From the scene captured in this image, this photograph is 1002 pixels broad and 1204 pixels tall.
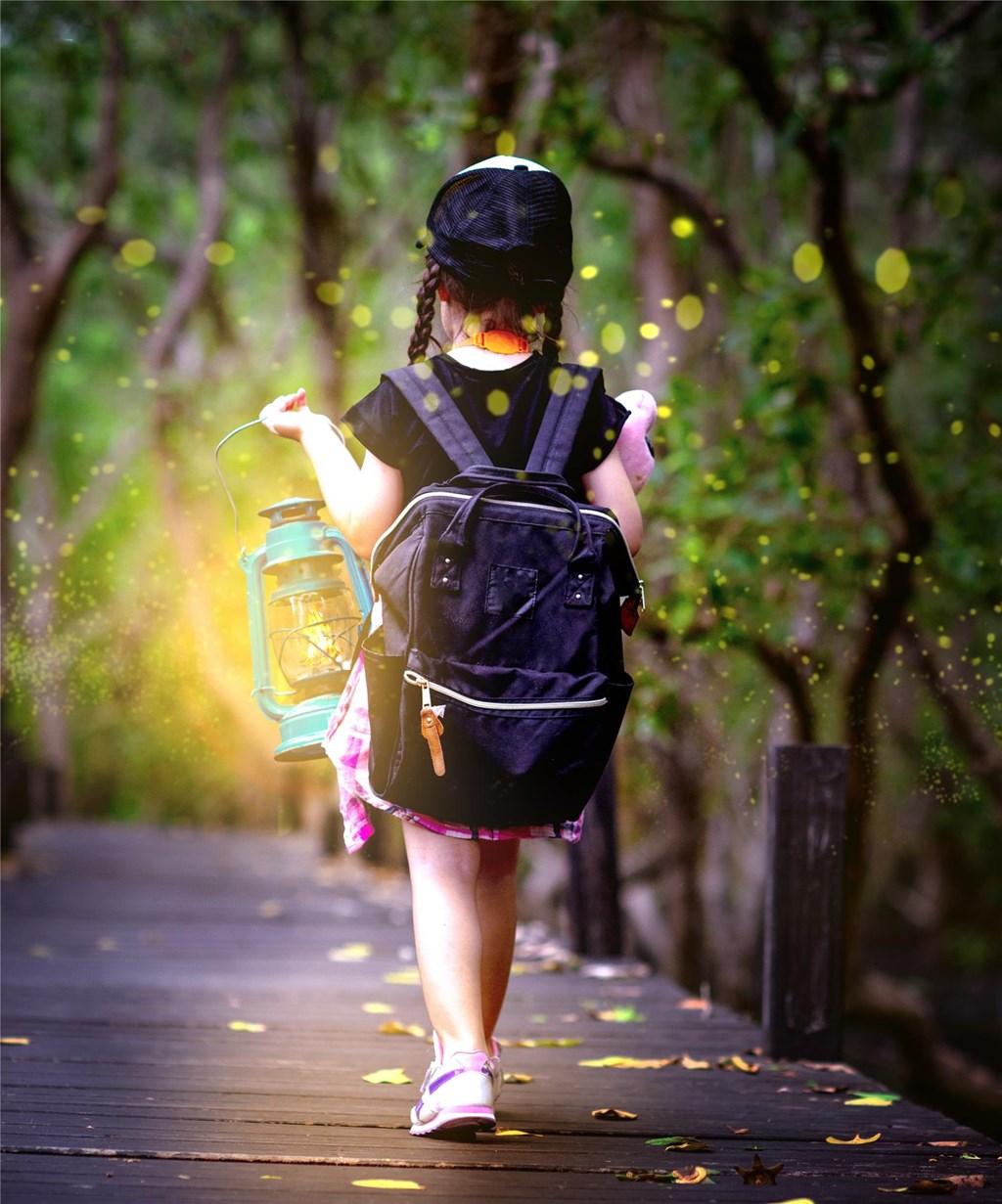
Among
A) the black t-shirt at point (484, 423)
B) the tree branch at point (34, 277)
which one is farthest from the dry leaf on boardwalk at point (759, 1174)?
the tree branch at point (34, 277)

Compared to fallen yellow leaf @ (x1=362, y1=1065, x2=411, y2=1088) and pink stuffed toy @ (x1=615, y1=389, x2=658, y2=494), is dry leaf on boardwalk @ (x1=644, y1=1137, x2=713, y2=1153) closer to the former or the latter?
fallen yellow leaf @ (x1=362, y1=1065, x2=411, y2=1088)

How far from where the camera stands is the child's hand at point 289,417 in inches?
116

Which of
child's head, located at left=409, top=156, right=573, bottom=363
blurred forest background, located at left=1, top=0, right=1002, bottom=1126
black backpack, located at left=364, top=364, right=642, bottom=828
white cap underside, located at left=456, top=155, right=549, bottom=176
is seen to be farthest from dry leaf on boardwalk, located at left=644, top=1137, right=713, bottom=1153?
blurred forest background, located at left=1, top=0, right=1002, bottom=1126

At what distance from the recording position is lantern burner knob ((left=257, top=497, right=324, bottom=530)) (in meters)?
3.21

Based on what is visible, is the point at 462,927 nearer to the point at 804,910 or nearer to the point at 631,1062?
the point at 631,1062

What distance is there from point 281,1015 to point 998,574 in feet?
13.8

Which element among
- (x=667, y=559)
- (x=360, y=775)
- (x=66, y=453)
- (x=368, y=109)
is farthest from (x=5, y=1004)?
(x=66, y=453)

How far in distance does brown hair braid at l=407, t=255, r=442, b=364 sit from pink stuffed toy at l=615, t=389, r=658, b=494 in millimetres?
407

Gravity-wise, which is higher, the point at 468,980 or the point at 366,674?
the point at 366,674

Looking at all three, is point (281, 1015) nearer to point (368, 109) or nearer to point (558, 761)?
point (558, 761)

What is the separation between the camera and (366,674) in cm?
273

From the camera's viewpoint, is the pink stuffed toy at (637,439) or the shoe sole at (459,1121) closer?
the shoe sole at (459,1121)

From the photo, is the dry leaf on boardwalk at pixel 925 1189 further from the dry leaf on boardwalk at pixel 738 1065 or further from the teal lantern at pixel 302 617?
the teal lantern at pixel 302 617

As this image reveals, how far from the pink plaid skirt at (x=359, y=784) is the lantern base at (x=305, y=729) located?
14cm
